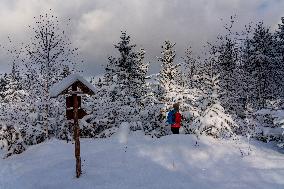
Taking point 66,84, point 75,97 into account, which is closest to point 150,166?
point 75,97

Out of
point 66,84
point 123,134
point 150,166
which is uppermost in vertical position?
point 66,84

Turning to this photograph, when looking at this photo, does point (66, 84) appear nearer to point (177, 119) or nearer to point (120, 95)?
point (177, 119)

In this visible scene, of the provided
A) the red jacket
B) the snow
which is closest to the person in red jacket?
the red jacket

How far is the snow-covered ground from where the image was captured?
11.2 m

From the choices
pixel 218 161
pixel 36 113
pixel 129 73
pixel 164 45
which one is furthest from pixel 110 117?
pixel 164 45

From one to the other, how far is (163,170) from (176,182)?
1.53m

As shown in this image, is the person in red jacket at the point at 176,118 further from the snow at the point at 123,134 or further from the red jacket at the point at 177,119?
the snow at the point at 123,134

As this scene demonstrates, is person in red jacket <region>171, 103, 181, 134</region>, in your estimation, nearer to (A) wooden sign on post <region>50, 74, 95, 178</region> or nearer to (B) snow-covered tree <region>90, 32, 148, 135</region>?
(B) snow-covered tree <region>90, 32, 148, 135</region>

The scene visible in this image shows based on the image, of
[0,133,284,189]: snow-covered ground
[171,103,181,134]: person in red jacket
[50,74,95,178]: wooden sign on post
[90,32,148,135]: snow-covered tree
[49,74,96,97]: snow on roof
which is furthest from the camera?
[90,32,148,135]: snow-covered tree

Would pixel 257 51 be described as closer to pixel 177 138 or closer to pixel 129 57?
pixel 129 57

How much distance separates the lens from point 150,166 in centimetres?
1316

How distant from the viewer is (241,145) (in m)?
16.0

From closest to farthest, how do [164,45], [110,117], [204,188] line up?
[204,188] < [110,117] < [164,45]

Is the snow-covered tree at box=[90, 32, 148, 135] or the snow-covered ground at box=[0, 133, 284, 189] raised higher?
the snow-covered tree at box=[90, 32, 148, 135]
